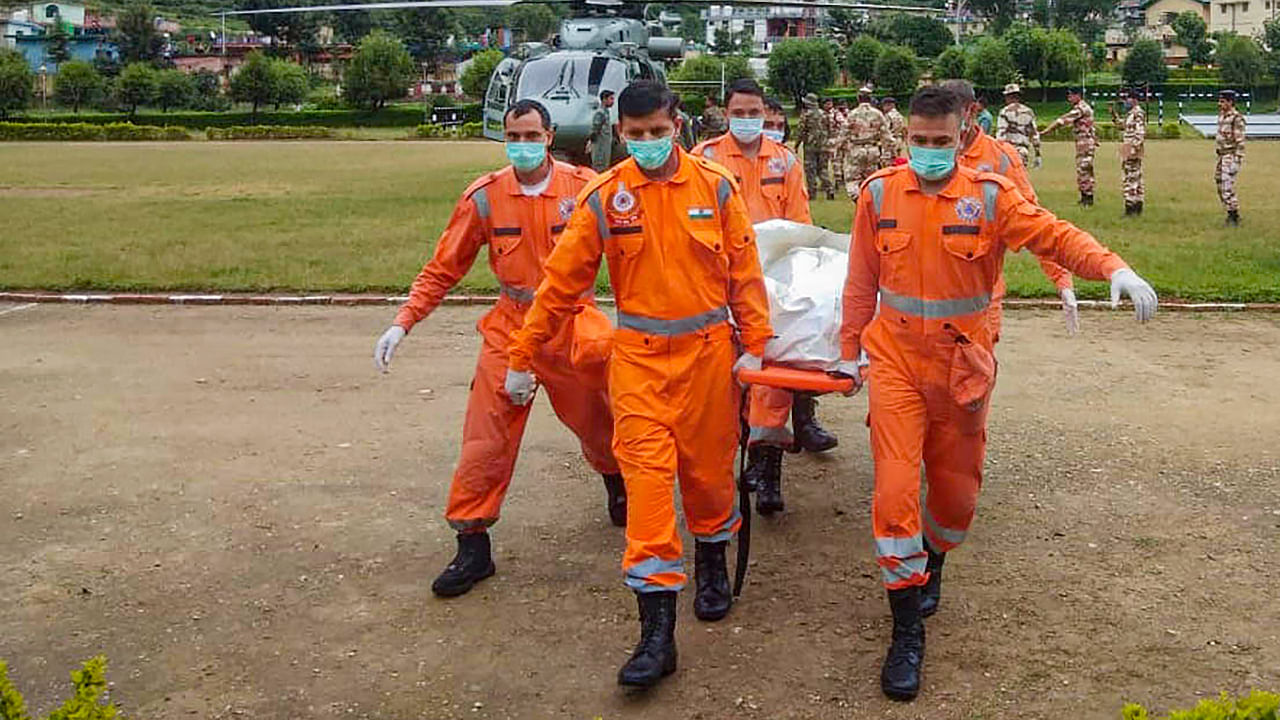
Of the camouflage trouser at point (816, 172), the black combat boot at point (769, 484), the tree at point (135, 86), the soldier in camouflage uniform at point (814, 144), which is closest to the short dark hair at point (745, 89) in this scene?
the black combat boot at point (769, 484)

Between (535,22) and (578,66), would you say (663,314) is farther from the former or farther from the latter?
(535,22)

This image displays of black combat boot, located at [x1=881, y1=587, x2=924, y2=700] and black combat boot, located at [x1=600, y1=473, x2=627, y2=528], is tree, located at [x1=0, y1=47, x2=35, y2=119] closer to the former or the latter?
black combat boot, located at [x1=600, y1=473, x2=627, y2=528]

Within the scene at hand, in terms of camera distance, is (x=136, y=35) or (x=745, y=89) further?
(x=136, y=35)

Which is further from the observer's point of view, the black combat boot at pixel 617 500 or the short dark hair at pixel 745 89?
the short dark hair at pixel 745 89

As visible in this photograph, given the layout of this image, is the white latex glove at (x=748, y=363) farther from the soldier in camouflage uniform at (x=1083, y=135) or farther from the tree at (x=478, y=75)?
the tree at (x=478, y=75)

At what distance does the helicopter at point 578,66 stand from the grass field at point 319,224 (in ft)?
7.10

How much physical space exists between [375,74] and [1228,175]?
5732cm

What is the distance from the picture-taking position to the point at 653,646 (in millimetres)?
4371

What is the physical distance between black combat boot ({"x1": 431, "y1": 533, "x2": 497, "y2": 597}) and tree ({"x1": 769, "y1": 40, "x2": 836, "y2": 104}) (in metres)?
66.1

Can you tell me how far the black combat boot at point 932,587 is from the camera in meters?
4.91

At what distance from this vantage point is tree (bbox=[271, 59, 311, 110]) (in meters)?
72.5

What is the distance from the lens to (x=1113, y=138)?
4309cm

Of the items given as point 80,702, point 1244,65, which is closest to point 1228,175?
point 80,702

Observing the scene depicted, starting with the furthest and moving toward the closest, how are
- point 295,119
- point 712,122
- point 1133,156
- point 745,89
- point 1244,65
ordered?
point 1244,65 → point 295,119 → point 712,122 → point 1133,156 → point 745,89
